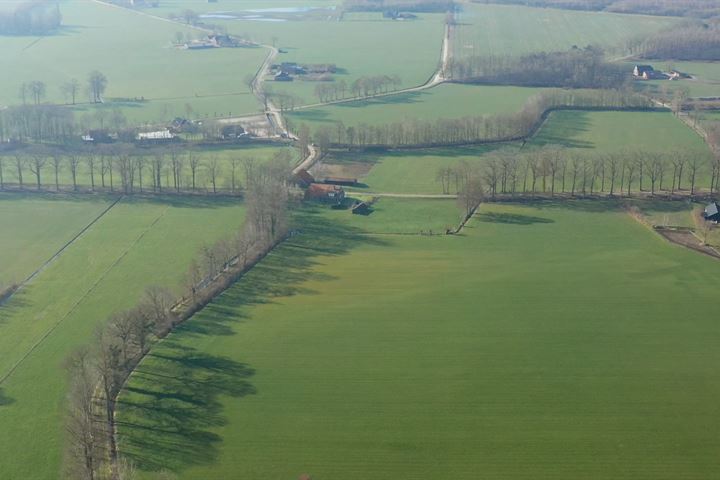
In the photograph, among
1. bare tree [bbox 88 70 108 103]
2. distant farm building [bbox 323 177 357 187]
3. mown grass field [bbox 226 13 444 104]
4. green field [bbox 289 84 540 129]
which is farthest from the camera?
mown grass field [bbox 226 13 444 104]

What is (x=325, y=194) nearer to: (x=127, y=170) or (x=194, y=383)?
(x=127, y=170)

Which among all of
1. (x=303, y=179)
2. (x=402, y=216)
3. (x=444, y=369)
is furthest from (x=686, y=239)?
(x=303, y=179)

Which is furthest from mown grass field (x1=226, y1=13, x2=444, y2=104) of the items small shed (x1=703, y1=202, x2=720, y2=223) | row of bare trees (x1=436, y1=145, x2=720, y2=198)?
small shed (x1=703, y1=202, x2=720, y2=223)

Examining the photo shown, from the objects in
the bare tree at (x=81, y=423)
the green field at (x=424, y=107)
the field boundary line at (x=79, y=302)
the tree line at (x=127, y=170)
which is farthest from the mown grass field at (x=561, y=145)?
the bare tree at (x=81, y=423)

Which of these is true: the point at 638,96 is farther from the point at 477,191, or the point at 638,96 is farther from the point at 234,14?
the point at 234,14

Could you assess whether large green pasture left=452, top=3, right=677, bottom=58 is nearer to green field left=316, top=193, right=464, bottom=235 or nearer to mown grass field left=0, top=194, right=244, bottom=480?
green field left=316, top=193, right=464, bottom=235

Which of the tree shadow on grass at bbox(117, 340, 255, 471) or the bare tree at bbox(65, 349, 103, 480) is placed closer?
the bare tree at bbox(65, 349, 103, 480)

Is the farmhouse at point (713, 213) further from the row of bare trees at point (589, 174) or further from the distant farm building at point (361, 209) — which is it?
the distant farm building at point (361, 209)
